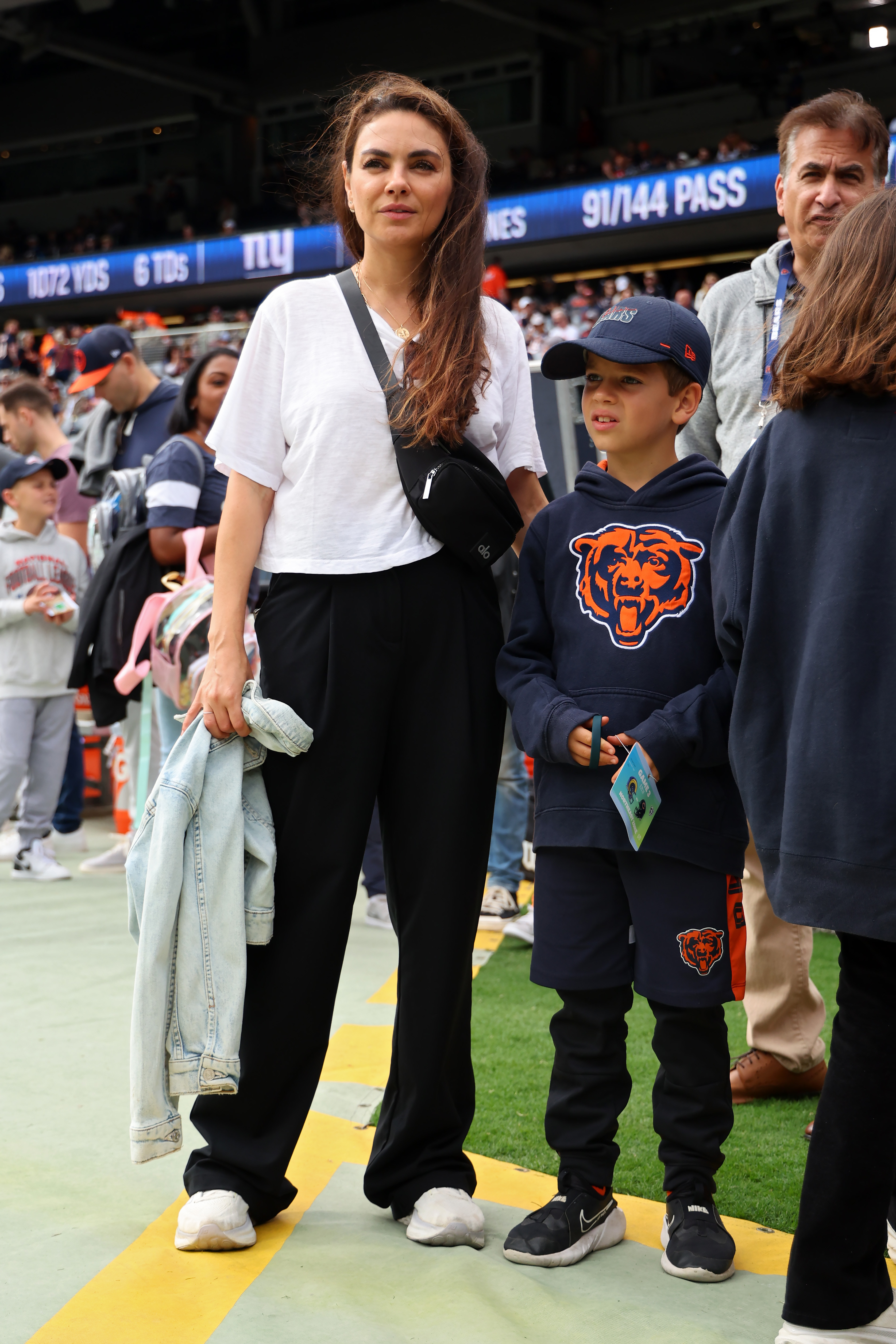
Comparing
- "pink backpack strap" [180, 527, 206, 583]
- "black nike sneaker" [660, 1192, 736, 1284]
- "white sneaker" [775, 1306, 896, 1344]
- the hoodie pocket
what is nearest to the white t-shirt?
the hoodie pocket

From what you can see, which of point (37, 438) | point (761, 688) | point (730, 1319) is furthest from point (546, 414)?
point (730, 1319)

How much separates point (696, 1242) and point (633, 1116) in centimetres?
69

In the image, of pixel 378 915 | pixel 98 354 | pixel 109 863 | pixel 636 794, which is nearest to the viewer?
pixel 636 794

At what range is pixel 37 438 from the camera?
571 cm

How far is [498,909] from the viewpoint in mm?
4277

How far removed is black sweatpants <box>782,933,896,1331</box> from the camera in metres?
1.58

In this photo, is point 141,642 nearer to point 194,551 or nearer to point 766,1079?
point 194,551

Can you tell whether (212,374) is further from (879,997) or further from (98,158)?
(98,158)

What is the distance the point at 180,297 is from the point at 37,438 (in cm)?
2571

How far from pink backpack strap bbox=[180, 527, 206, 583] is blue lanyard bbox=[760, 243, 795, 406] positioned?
211 centimetres

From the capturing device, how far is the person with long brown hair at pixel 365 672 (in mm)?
1980

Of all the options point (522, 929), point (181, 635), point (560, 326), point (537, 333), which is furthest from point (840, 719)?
point (560, 326)

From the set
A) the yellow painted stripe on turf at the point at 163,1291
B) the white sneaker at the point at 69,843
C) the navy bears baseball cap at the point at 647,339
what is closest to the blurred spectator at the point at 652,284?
the white sneaker at the point at 69,843

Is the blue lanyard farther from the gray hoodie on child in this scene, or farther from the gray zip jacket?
the gray hoodie on child
